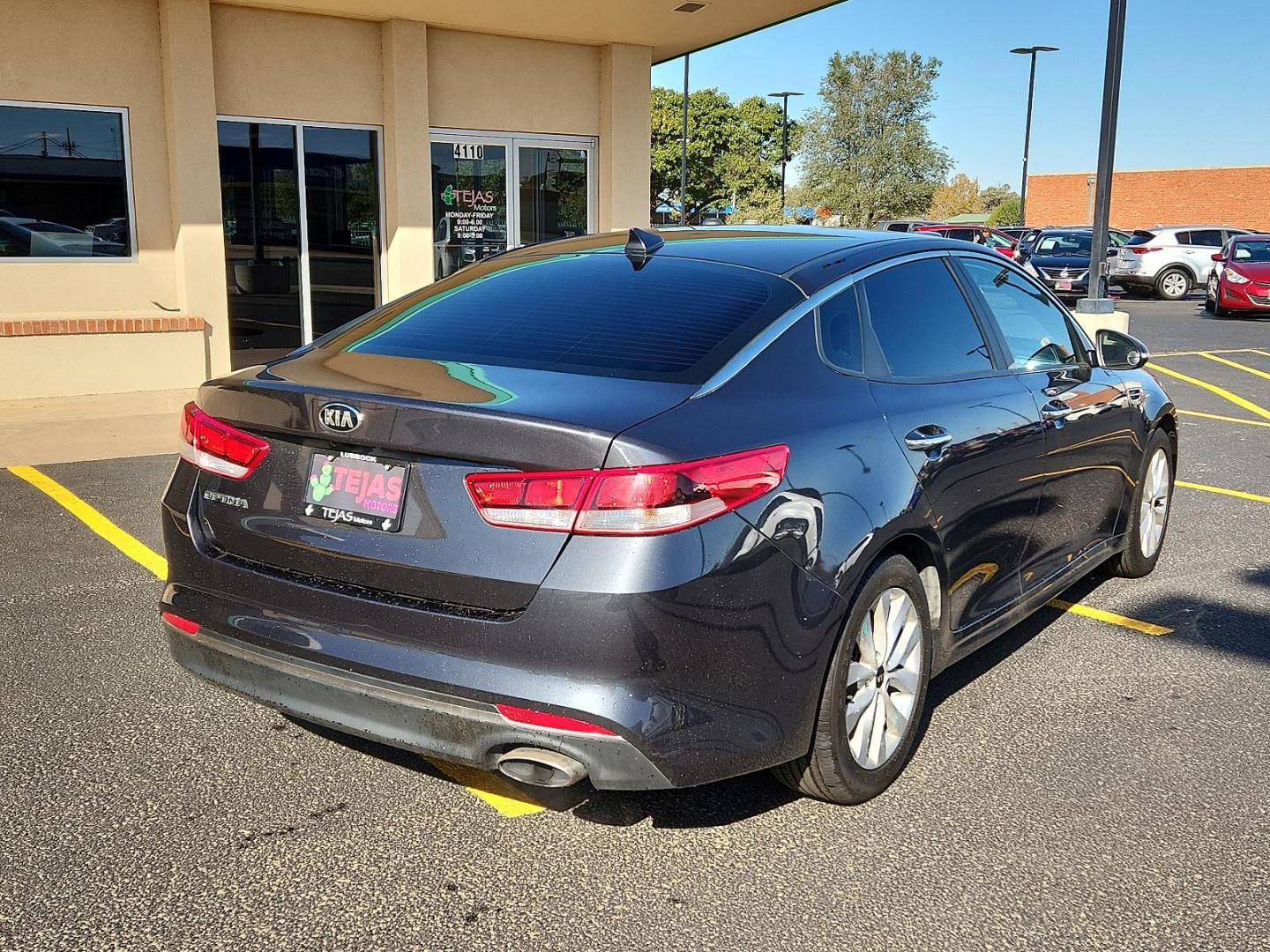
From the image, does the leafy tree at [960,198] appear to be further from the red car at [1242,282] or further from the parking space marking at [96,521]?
the parking space marking at [96,521]

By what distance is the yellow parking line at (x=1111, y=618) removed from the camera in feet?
16.7

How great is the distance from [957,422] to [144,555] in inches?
160

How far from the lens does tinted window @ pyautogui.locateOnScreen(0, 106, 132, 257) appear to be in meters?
11.5

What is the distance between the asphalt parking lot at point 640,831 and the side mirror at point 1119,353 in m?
1.20

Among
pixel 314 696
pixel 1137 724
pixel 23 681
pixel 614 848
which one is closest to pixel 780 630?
pixel 614 848

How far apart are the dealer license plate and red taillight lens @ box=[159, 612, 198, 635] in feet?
1.71

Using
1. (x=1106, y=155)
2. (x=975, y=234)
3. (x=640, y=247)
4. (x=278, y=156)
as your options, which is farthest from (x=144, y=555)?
(x=975, y=234)

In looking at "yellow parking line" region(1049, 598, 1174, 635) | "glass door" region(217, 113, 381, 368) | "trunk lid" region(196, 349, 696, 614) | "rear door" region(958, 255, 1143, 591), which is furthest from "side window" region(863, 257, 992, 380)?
"glass door" region(217, 113, 381, 368)

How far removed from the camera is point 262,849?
3.16 metres

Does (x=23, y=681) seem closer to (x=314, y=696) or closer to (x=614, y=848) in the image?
(x=314, y=696)

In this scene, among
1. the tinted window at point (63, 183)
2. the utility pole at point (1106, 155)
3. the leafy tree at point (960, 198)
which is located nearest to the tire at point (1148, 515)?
the utility pole at point (1106, 155)

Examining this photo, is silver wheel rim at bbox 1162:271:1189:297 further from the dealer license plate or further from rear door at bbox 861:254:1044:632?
the dealer license plate

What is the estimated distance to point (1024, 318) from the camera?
4754 millimetres

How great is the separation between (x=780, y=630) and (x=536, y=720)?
2.17 ft
